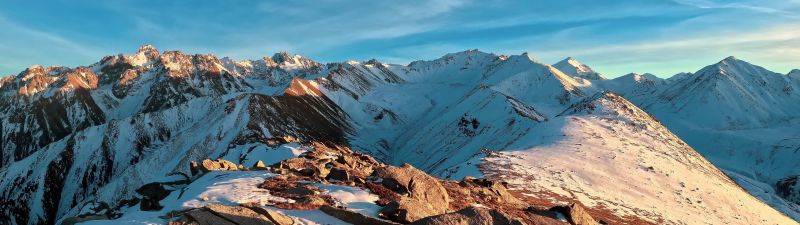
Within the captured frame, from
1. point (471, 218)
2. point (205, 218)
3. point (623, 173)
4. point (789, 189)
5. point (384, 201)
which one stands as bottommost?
point (789, 189)

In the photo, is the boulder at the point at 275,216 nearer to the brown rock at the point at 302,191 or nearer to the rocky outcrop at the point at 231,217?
the rocky outcrop at the point at 231,217

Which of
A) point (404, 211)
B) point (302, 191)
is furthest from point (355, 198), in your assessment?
point (404, 211)

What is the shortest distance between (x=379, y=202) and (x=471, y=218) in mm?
5432

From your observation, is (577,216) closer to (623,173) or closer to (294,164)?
(294,164)

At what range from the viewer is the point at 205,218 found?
18828 millimetres

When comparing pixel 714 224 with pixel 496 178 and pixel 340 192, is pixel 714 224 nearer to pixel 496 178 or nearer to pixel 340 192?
pixel 496 178

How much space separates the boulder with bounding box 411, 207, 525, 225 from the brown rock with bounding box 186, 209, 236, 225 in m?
6.93

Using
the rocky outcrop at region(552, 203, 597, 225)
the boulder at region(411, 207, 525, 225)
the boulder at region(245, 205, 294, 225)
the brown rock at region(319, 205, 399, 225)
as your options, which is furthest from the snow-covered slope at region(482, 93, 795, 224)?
the boulder at region(245, 205, 294, 225)

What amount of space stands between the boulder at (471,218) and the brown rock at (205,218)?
6.93 metres

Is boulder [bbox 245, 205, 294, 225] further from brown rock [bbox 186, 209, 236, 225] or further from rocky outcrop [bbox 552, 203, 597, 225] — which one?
rocky outcrop [bbox 552, 203, 597, 225]

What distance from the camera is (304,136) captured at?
160250 mm

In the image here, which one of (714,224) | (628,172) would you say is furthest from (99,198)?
(714,224)

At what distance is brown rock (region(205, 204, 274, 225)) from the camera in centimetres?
1899

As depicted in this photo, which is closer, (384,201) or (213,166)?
(384,201)
